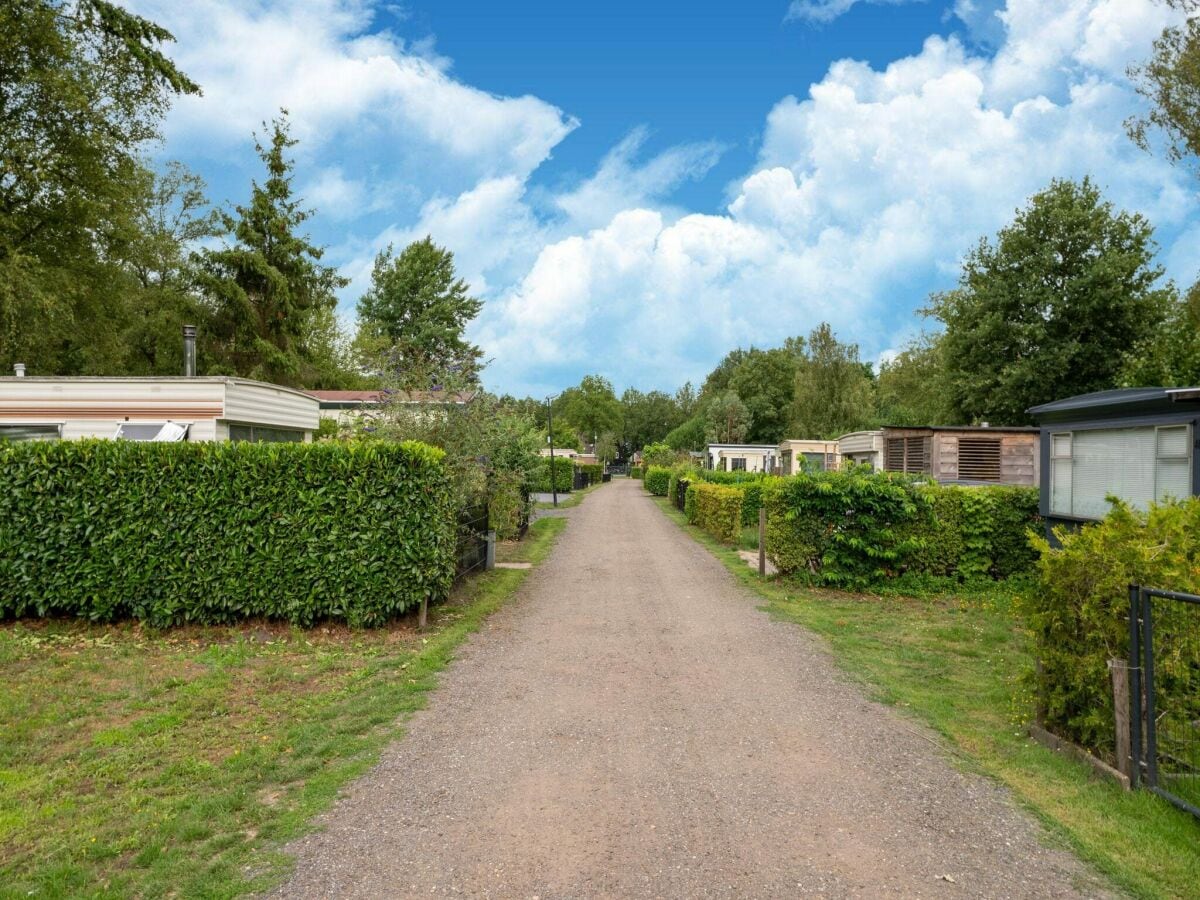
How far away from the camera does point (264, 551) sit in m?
7.86

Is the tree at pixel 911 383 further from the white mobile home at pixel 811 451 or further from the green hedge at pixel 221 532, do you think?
the green hedge at pixel 221 532

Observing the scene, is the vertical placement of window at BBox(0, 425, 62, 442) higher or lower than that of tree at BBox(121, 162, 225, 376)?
lower

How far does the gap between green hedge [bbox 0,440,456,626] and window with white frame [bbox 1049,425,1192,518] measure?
834cm

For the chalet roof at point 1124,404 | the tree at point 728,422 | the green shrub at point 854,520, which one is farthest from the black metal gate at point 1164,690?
the tree at point 728,422

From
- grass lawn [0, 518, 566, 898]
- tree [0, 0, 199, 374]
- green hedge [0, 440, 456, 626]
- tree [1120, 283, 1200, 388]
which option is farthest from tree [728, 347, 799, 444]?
grass lawn [0, 518, 566, 898]

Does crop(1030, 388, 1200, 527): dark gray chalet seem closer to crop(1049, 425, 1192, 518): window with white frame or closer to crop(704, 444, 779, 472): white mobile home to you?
crop(1049, 425, 1192, 518): window with white frame

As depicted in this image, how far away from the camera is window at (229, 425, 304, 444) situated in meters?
12.7

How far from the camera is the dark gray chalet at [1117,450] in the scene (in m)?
8.44

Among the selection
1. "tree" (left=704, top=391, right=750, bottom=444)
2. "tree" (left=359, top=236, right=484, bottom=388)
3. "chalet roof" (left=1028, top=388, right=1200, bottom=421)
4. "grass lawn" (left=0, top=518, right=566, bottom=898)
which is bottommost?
"grass lawn" (left=0, top=518, right=566, bottom=898)

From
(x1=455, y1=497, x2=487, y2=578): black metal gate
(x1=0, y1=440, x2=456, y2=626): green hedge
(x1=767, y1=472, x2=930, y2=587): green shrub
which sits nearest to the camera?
(x1=0, y1=440, x2=456, y2=626): green hedge

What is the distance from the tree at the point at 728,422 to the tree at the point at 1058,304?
35.2m

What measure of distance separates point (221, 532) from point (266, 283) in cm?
2763

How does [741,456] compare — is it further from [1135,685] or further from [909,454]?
[1135,685]

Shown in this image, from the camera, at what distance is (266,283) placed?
105 ft
